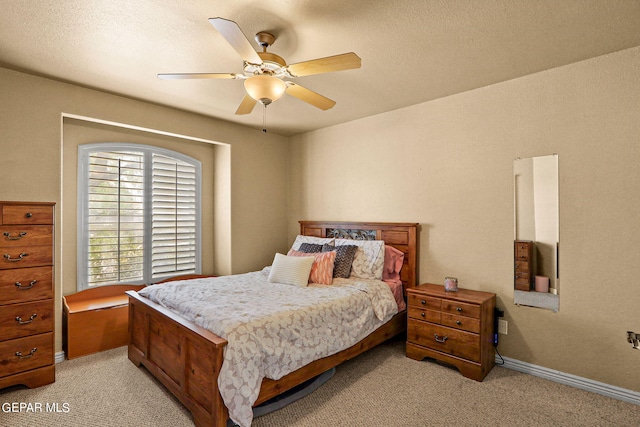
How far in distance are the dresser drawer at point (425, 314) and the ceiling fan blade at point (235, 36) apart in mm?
2478

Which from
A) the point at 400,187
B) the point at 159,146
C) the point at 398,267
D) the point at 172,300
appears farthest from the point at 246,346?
the point at 159,146

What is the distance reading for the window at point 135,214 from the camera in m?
3.53

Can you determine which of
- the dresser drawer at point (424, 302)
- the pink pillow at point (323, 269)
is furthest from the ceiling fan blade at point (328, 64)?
the dresser drawer at point (424, 302)

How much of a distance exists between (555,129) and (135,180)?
429 cm

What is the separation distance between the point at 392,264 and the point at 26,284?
3237 mm

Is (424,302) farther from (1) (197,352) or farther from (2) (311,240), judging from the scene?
(1) (197,352)

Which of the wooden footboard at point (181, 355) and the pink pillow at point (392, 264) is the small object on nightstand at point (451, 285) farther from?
the wooden footboard at point (181, 355)

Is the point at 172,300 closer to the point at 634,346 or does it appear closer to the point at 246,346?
the point at 246,346

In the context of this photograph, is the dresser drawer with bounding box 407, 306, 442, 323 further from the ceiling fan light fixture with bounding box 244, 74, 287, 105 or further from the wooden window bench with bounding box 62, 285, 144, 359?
the wooden window bench with bounding box 62, 285, 144, 359

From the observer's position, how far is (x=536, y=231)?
2807mm

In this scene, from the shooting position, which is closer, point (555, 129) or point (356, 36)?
point (356, 36)

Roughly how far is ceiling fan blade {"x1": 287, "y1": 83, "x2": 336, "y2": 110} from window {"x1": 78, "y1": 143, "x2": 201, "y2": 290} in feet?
7.99

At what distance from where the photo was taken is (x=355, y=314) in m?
2.79

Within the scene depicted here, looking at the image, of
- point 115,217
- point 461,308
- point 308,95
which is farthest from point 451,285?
point 115,217
